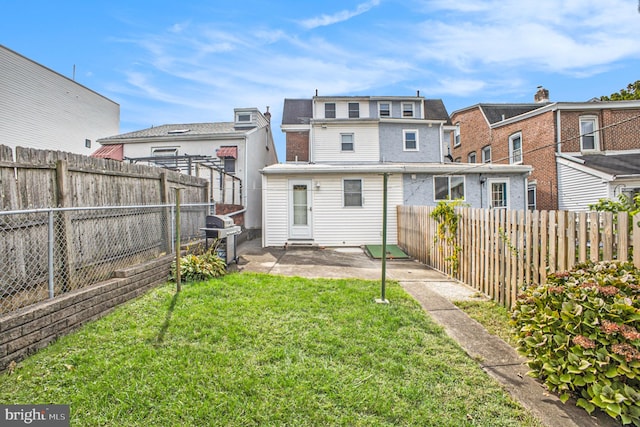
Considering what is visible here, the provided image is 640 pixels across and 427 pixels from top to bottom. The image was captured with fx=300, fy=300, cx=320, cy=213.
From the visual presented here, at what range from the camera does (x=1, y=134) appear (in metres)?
15.0

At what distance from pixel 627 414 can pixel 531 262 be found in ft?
7.86

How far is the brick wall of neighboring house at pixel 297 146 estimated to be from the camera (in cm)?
1986

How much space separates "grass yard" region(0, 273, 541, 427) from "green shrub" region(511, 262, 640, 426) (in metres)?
0.44

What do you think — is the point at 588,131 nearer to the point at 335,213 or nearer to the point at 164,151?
the point at 335,213

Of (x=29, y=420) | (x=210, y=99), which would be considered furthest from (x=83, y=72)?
(x=29, y=420)

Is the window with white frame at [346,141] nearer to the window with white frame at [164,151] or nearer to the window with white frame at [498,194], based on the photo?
Answer: the window with white frame at [498,194]

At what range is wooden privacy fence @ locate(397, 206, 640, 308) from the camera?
303 cm

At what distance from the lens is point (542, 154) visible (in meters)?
16.5

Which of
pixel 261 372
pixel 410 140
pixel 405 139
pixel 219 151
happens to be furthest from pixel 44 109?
pixel 261 372

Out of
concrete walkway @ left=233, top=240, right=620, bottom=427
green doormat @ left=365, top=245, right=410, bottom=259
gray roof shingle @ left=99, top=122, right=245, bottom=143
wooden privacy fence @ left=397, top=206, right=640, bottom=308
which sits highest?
gray roof shingle @ left=99, top=122, right=245, bottom=143

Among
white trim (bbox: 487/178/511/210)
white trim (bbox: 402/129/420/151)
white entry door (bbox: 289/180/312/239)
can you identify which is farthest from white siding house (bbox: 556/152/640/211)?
white entry door (bbox: 289/180/312/239)

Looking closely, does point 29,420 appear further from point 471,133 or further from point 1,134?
point 471,133

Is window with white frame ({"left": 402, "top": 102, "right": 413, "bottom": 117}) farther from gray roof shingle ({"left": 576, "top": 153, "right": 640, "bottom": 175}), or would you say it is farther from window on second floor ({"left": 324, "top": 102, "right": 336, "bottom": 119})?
gray roof shingle ({"left": 576, "top": 153, "right": 640, "bottom": 175})

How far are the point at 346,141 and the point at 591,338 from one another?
15.3 m
